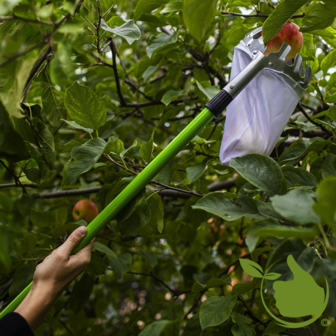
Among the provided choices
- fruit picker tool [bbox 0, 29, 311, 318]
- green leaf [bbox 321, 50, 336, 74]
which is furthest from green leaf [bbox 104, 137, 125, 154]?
green leaf [bbox 321, 50, 336, 74]

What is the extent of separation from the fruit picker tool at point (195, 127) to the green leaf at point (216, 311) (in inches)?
10.4

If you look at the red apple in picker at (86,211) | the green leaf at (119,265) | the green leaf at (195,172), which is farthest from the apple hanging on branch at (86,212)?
the green leaf at (195,172)

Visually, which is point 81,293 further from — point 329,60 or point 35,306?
point 329,60

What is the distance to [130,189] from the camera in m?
0.52

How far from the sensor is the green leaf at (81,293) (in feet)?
2.87

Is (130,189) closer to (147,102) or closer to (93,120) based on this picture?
(93,120)

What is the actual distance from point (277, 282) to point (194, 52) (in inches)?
34.1

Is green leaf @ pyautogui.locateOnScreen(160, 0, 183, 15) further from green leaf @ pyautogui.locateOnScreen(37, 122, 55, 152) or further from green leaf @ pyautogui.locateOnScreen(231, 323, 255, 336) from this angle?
green leaf @ pyautogui.locateOnScreen(231, 323, 255, 336)

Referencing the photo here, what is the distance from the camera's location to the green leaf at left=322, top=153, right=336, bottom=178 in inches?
20.1

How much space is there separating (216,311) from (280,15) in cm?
56

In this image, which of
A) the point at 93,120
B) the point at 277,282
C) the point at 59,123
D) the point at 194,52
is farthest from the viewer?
the point at 194,52

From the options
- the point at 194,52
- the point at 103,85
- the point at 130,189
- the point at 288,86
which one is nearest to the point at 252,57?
the point at 288,86

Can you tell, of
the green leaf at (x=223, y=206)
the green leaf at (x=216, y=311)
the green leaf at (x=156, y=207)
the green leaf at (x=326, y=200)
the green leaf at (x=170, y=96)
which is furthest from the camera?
the green leaf at (x=170, y=96)

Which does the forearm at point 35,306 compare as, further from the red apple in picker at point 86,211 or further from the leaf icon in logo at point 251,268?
the red apple in picker at point 86,211
